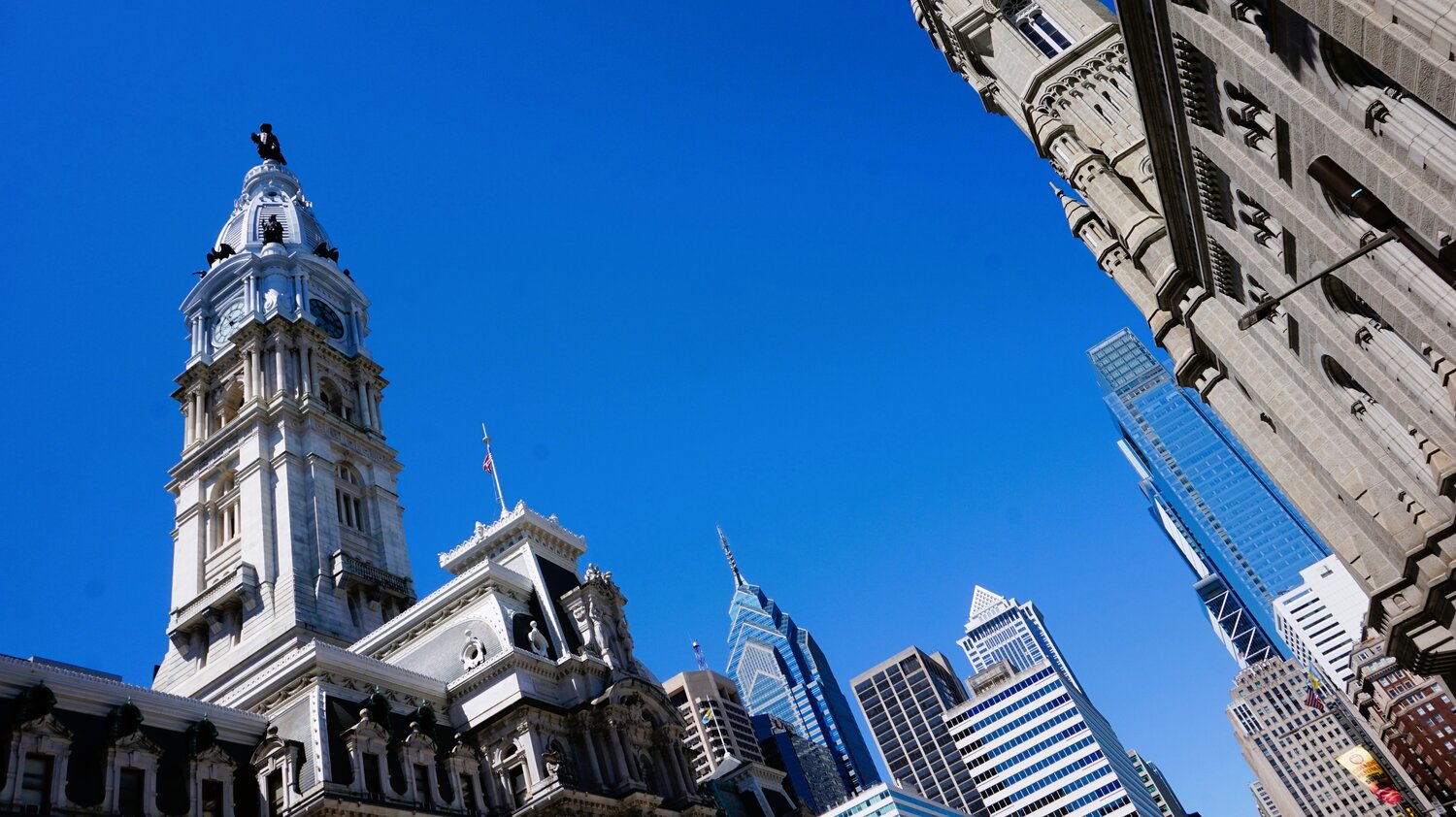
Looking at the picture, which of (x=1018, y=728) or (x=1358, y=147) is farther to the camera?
(x=1018, y=728)

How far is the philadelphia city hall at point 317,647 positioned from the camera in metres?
33.3

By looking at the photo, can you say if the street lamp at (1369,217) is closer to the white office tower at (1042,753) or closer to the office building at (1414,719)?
the office building at (1414,719)

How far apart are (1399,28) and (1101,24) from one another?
90.0ft

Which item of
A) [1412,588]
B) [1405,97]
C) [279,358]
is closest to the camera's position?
[1405,97]

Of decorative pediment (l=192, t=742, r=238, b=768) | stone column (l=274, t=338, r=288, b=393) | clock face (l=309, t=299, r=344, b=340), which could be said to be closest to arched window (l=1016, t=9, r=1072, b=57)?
decorative pediment (l=192, t=742, r=238, b=768)

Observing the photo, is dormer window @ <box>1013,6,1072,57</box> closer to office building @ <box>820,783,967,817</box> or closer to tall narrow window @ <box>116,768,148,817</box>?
tall narrow window @ <box>116,768,148,817</box>

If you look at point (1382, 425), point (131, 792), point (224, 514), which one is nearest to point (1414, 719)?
point (1382, 425)

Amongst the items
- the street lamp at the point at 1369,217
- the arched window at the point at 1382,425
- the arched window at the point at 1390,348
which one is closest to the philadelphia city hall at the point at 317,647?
the arched window at the point at 1382,425

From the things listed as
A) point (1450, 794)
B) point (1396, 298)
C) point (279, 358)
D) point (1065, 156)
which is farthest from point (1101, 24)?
point (1450, 794)

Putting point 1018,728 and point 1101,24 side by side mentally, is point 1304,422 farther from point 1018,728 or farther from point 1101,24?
point 1018,728

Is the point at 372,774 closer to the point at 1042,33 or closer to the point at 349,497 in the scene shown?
the point at 349,497

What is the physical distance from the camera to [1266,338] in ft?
103

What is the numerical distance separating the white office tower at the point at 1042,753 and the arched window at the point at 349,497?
147m

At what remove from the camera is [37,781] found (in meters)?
29.3
